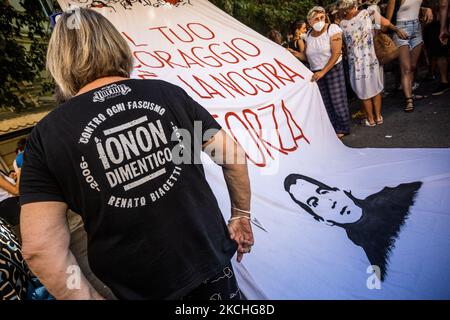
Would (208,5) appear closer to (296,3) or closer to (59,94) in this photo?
(59,94)

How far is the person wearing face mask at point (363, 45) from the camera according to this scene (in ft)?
12.4

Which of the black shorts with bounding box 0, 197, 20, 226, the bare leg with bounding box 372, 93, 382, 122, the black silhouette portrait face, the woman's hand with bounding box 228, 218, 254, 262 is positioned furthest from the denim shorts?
the black shorts with bounding box 0, 197, 20, 226

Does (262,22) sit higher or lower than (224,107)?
higher

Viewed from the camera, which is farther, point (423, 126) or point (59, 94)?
point (423, 126)

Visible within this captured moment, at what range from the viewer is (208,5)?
3.46 m

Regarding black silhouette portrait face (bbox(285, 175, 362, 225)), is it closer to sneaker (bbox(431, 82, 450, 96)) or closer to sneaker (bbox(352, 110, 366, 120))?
sneaker (bbox(352, 110, 366, 120))

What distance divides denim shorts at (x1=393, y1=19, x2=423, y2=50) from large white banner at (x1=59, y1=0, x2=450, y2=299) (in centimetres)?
167

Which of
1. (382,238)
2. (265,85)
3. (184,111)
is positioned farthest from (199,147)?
(265,85)

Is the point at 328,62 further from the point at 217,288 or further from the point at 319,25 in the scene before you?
the point at 217,288

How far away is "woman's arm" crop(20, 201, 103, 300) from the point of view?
859mm

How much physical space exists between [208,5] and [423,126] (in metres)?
3.24

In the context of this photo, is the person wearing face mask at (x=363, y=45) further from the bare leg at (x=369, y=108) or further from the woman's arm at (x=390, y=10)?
the woman's arm at (x=390, y=10)
